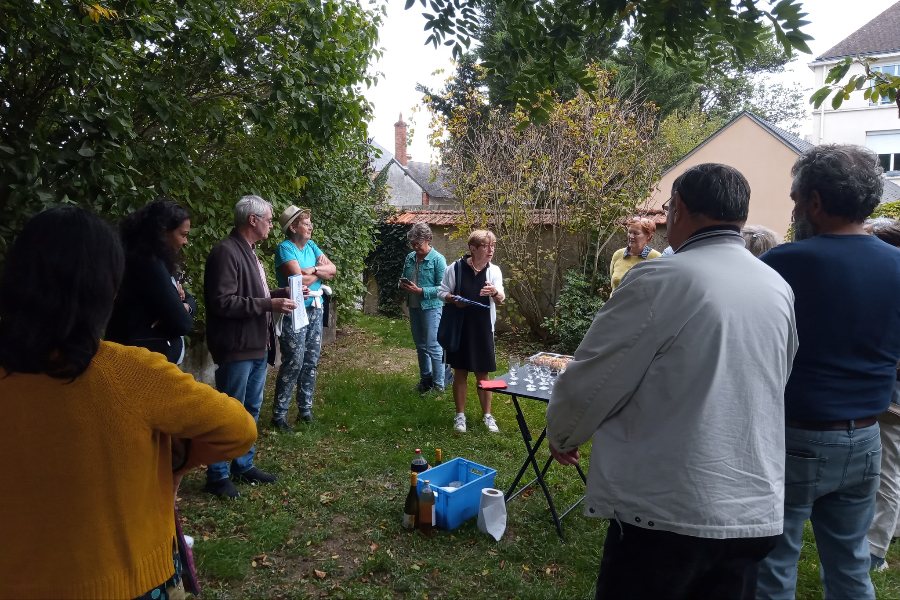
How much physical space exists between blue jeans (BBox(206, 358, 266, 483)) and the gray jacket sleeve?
2.79 metres

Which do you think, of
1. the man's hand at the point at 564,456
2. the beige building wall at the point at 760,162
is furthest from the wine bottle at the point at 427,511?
the beige building wall at the point at 760,162

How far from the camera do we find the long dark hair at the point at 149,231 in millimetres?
3168

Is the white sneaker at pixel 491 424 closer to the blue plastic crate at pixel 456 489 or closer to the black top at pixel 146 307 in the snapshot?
the blue plastic crate at pixel 456 489

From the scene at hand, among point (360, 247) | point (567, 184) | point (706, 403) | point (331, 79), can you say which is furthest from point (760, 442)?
point (567, 184)

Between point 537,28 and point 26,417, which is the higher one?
point 537,28

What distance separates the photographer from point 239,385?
401 cm

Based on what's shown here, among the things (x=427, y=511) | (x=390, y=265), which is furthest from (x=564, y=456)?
(x=390, y=265)

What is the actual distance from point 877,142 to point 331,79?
28251mm

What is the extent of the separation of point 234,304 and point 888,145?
96.4ft

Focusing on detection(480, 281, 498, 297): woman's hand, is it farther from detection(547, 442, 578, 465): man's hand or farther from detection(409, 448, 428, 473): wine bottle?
detection(547, 442, 578, 465): man's hand

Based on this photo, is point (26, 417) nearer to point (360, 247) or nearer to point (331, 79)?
point (331, 79)

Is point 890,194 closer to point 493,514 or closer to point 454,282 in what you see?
point 454,282

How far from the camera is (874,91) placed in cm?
334

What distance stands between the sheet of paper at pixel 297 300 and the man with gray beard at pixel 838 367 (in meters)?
3.31
